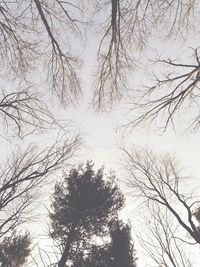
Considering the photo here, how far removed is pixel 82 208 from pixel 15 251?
8.71m

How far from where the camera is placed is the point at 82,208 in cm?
1512

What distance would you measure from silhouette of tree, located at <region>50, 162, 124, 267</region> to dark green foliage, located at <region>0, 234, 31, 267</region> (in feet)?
20.4

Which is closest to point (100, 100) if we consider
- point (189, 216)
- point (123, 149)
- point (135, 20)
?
point (135, 20)

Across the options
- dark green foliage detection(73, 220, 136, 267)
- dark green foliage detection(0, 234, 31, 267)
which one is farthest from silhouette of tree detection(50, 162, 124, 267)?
dark green foliage detection(0, 234, 31, 267)

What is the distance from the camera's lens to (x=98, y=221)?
15.5 m

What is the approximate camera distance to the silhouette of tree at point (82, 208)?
48.6 feet

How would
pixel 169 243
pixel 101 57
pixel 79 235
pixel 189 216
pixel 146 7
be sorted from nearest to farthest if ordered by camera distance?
pixel 146 7 < pixel 101 57 < pixel 189 216 < pixel 169 243 < pixel 79 235

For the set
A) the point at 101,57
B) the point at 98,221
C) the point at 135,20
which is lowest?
the point at 101,57

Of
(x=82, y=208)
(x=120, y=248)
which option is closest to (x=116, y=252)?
(x=120, y=248)

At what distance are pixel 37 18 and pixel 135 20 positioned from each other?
1790 mm

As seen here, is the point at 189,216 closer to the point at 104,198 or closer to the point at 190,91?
the point at 190,91

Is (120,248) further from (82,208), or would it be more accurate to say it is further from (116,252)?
(82,208)

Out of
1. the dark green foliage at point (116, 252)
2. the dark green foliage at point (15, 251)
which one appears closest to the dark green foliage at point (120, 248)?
the dark green foliage at point (116, 252)

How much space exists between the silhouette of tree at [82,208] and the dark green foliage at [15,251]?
6.22 metres
